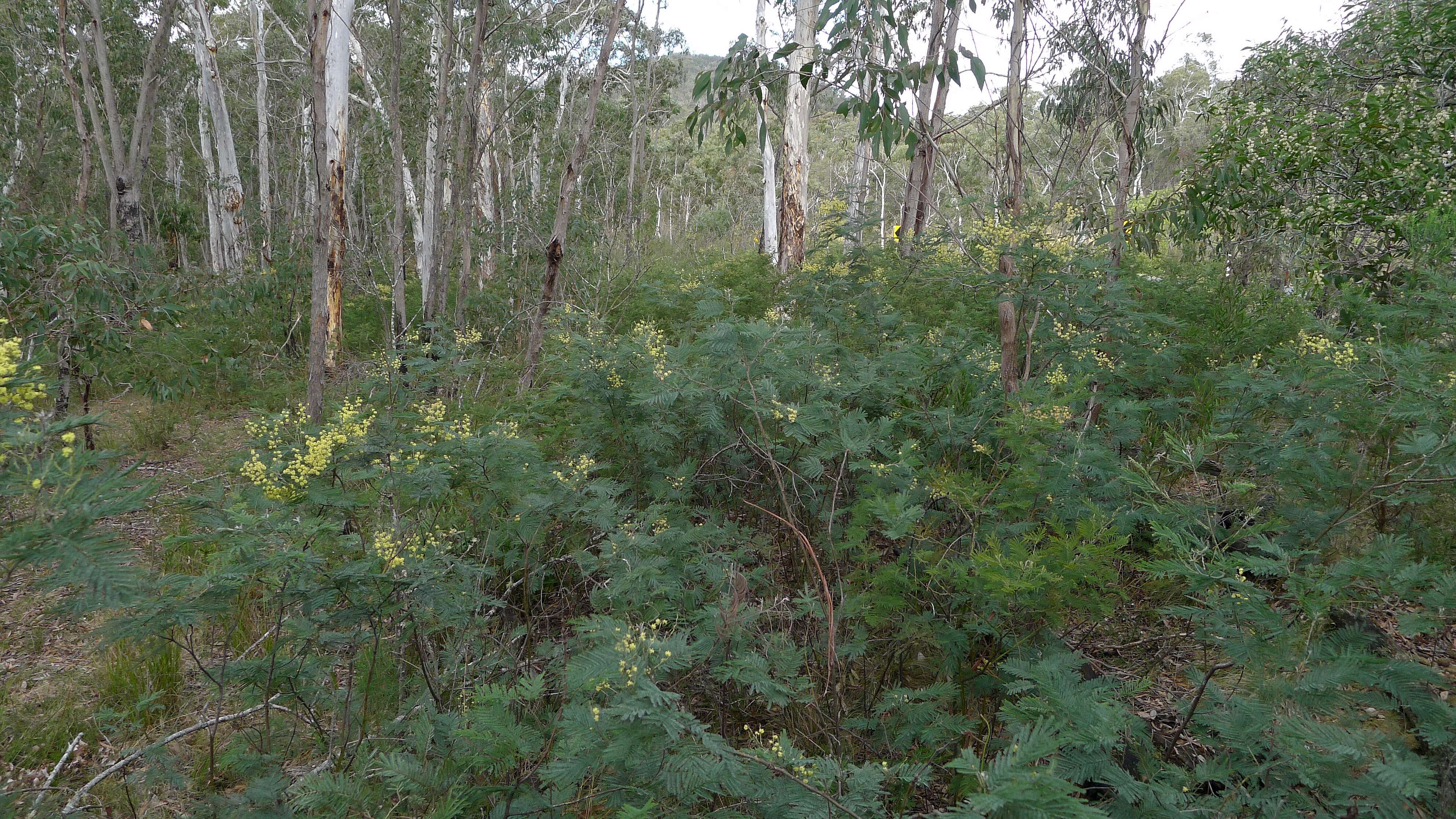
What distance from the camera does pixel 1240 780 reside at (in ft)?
5.75

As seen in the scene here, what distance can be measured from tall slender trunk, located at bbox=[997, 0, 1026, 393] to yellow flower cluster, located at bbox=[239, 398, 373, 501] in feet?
8.71

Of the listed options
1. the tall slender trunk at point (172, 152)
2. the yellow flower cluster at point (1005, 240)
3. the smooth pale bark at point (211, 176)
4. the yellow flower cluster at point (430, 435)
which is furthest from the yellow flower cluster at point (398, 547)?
the tall slender trunk at point (172, 152)

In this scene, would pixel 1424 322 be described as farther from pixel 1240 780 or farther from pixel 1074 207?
pixel 1240 780

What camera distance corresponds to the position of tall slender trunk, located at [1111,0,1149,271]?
4.98m

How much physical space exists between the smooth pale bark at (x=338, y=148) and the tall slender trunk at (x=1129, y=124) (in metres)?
6.21

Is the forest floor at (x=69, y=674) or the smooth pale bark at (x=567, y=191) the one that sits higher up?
the smooth pale bark at (x=567, y=191)

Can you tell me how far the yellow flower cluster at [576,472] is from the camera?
272cm

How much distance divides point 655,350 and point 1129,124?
3.98m

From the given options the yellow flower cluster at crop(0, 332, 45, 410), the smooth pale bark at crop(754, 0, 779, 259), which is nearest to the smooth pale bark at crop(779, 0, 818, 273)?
the smooth pale bark at crop(754, 0, 779, 259)

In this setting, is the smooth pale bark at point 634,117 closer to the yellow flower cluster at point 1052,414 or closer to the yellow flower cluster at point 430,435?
the yellow flower cluster at point 430,435

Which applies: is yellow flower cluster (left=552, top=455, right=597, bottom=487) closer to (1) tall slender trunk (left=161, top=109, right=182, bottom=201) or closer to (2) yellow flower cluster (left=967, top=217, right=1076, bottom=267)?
(2) yellow flower cluster (left=967, top=217, right=1076, bottom=267)

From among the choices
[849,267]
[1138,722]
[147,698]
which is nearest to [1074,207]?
[849,267]

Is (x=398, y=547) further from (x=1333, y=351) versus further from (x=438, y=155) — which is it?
(x=438, y=155)

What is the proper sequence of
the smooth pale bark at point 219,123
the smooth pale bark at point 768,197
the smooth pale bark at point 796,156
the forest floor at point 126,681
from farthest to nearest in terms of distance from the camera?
the smooth pale bark at point 768,197 < the smooth pale bark at point 796,156 < the smooth pale bark at point 219,123 < the forest floor at point 126,681
